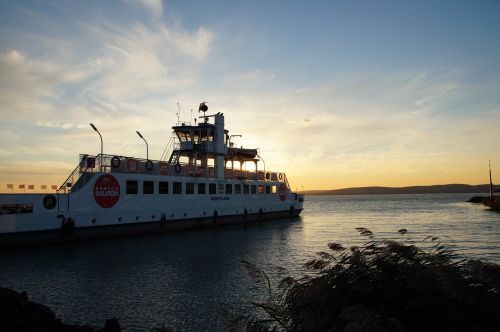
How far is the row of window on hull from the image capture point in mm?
32281

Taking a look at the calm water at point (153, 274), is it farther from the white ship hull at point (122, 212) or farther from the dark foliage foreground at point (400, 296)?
the dark foliage foreground at point (400, 296)

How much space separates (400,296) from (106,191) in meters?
27.8

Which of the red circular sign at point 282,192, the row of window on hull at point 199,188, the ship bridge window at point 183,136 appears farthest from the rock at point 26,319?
the red circular sign at point 282,192

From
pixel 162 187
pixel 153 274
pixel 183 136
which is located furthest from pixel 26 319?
pixel 183 136

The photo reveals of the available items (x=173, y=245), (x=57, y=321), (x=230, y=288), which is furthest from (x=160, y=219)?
(x=57, y=321)

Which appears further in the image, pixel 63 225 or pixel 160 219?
pixel 160 219

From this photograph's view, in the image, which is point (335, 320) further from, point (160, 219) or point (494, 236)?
point (494, 236)

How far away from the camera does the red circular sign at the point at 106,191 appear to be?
2902 centimetres

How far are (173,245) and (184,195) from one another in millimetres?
9406

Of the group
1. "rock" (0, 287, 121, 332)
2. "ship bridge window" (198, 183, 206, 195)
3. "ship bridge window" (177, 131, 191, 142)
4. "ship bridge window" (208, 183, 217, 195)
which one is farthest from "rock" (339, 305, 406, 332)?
"ship bridge window" (177, 131, 191, 142)

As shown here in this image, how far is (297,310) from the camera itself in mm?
5953

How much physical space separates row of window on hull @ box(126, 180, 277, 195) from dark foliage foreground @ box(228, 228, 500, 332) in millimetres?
27722

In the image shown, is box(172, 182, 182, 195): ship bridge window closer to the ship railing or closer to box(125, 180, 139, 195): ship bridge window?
the ship railing

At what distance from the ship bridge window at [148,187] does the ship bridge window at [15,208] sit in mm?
9331
